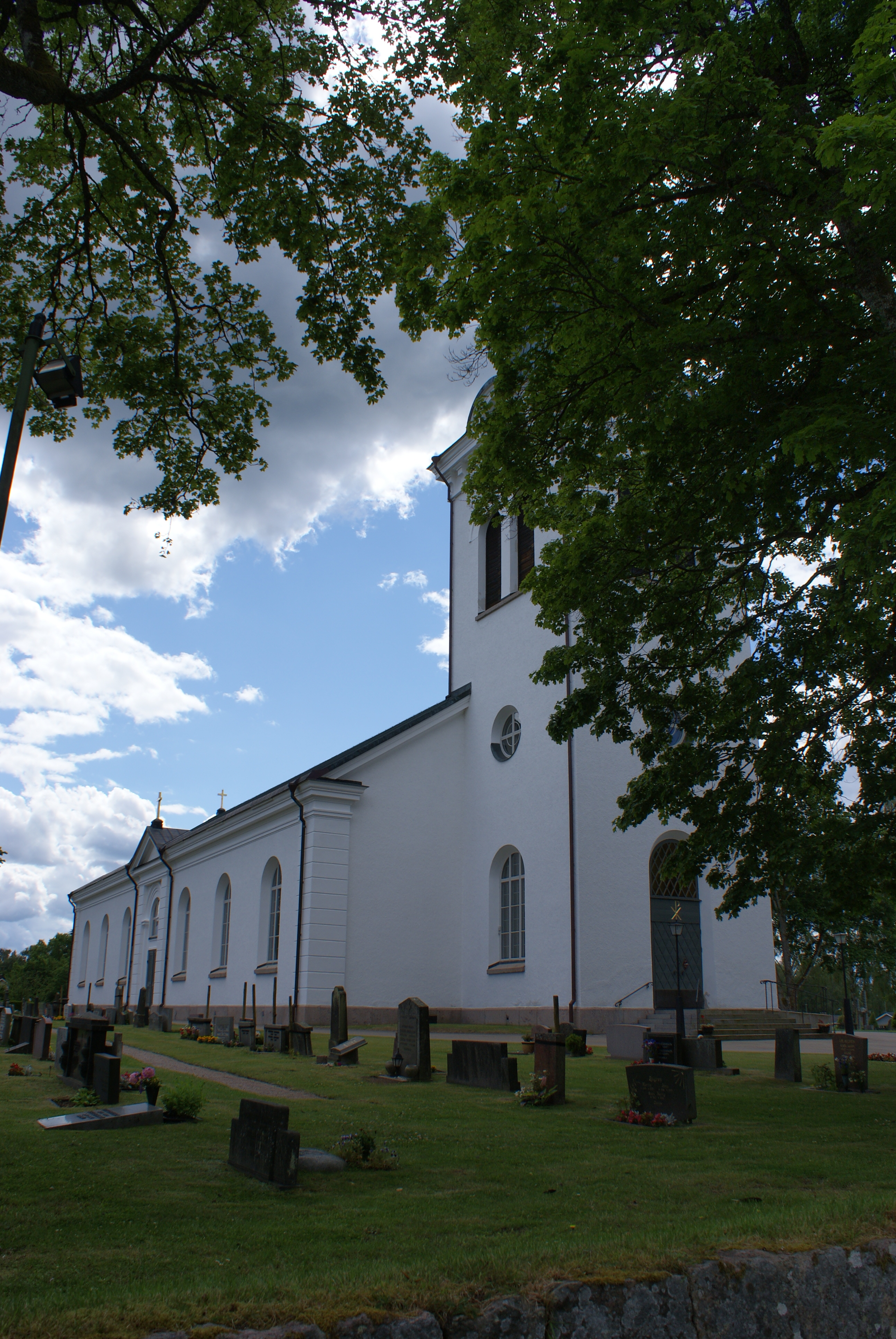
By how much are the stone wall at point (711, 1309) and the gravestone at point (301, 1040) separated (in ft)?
40.3

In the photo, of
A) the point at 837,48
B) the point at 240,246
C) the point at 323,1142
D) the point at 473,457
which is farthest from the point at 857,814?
the point at 240,246

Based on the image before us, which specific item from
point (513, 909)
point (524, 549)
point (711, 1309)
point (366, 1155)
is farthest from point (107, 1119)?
point (524, 549)

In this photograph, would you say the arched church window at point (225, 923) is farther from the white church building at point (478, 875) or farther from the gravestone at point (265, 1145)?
the gravestone at point (265, 1145)

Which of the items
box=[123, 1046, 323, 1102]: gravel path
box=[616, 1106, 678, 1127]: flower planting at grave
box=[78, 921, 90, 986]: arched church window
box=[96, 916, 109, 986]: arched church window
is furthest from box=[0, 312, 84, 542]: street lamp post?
box=[78, 921, 90, 986]: arched church window

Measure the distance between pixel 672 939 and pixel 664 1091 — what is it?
12415 millimetres

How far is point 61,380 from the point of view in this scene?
7.45 m

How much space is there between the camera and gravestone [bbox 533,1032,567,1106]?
9617mm

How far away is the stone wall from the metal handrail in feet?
51.0

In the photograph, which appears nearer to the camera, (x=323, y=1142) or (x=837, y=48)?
(x=323, y=1142)

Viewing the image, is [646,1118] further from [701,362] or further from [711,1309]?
[701,362]

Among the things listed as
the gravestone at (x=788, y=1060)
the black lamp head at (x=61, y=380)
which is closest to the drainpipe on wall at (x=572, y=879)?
the gravestone at (x=788, y=1060)

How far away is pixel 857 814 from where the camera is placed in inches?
391

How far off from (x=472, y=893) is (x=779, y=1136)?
15.1m

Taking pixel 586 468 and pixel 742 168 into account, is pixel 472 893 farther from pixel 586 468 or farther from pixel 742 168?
pixel 742 168
